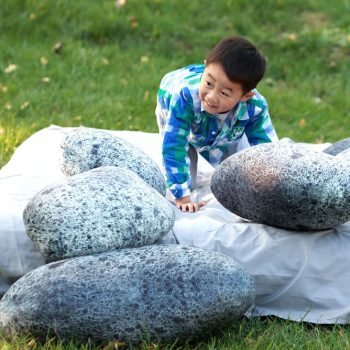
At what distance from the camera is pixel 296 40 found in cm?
882

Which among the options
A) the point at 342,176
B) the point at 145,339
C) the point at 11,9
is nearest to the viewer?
the point at 145,339

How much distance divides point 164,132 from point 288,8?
4.98 m

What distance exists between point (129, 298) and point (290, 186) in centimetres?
103

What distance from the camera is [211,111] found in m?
4.79

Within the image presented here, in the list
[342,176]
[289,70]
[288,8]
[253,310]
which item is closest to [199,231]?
[253,310]

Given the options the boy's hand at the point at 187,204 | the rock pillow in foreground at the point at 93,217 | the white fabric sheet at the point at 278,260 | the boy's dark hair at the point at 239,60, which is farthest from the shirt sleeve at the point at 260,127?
the rock pillow in foreground at the point at 93,217

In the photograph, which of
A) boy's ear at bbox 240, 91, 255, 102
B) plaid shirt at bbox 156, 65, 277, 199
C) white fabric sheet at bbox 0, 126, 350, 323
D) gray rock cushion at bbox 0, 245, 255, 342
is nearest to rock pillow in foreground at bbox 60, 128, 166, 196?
plaid shirt at bbox 156, 65, 277, 199

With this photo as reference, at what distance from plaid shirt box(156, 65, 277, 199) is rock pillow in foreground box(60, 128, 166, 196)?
27 cm

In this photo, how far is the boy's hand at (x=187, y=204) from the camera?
4734 millimetres

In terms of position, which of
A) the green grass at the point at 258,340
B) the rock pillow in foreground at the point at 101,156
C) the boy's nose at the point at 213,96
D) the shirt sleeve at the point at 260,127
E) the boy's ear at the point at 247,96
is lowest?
the green grass at the point at 258,340

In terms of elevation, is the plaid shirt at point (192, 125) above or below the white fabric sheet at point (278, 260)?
above

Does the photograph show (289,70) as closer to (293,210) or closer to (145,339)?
(293,210)

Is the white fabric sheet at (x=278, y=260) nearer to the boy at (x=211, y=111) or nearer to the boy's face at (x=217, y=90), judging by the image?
the boy at (x=211, y=111)

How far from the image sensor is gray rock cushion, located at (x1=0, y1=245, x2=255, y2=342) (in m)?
3.45
